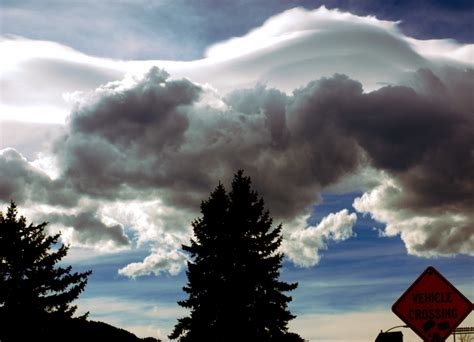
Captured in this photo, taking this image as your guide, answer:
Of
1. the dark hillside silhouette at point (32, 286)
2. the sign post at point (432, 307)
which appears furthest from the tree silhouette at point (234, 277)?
the sign post at point (432, 307)

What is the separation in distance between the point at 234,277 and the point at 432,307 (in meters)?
27.9

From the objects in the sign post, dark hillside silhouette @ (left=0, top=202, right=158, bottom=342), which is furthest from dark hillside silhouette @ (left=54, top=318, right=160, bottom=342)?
the sign post

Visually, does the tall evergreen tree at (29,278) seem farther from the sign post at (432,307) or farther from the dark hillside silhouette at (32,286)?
the sign post at (432,307)

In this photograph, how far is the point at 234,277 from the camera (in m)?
36.4

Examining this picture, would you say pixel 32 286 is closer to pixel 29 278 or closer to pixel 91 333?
pixel 29 278

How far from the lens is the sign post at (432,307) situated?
9000mm

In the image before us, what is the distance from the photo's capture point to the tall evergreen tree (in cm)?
3647

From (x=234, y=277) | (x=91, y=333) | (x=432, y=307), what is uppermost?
(x=234, y=277)

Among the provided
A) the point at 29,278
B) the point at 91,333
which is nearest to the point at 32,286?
the point at 29,278

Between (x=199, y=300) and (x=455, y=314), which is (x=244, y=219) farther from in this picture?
(x=455, y=314)

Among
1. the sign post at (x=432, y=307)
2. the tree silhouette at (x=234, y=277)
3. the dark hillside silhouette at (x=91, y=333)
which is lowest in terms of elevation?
the sign post at (x=432, y=307)

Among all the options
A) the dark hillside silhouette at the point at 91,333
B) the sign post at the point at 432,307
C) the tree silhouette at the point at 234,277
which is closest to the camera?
the sign post at the point at 432,307

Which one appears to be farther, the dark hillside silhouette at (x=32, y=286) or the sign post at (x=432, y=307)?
the dark hillside silhouette at (x=32, y=286)

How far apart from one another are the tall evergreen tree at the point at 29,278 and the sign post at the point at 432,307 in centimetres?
2971
